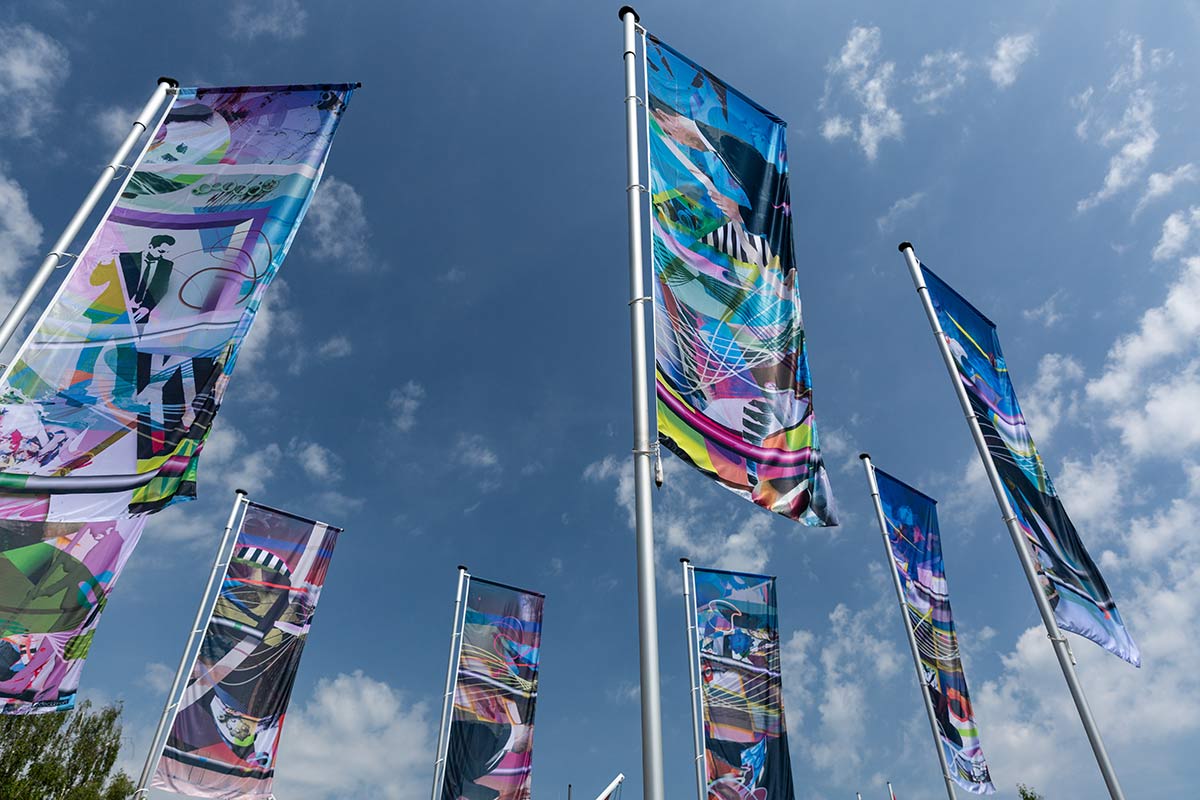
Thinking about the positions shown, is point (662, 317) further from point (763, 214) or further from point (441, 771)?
point (441, 771)

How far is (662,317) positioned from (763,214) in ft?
10.1

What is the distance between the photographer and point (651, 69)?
9742 mm

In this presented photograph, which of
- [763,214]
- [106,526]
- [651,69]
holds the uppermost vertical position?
[651,69]

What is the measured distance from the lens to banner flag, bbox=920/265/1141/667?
11625 mm

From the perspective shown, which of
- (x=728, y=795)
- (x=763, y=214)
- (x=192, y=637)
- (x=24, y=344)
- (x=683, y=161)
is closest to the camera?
(x=24, y=344)

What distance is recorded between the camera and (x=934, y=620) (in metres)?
16.3

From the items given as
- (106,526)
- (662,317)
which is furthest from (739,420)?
(106,526)

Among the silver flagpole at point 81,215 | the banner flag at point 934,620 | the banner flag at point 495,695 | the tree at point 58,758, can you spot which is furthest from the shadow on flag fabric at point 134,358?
the tree at point 58,758

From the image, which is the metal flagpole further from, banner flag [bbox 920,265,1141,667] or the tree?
the tree

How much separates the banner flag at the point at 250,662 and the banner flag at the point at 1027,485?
15098 millimetres

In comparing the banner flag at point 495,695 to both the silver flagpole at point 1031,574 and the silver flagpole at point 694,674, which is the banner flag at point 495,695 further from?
the silver flagpole at point 1031,574

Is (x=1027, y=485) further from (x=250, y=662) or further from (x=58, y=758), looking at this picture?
(x=58, y=758)

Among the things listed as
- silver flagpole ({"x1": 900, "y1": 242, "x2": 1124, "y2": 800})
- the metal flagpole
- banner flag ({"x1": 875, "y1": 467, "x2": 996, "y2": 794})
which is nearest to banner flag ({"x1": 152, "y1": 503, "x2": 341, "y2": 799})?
the metal flagpole

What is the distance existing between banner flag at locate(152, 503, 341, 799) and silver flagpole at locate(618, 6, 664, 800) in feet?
42.2
